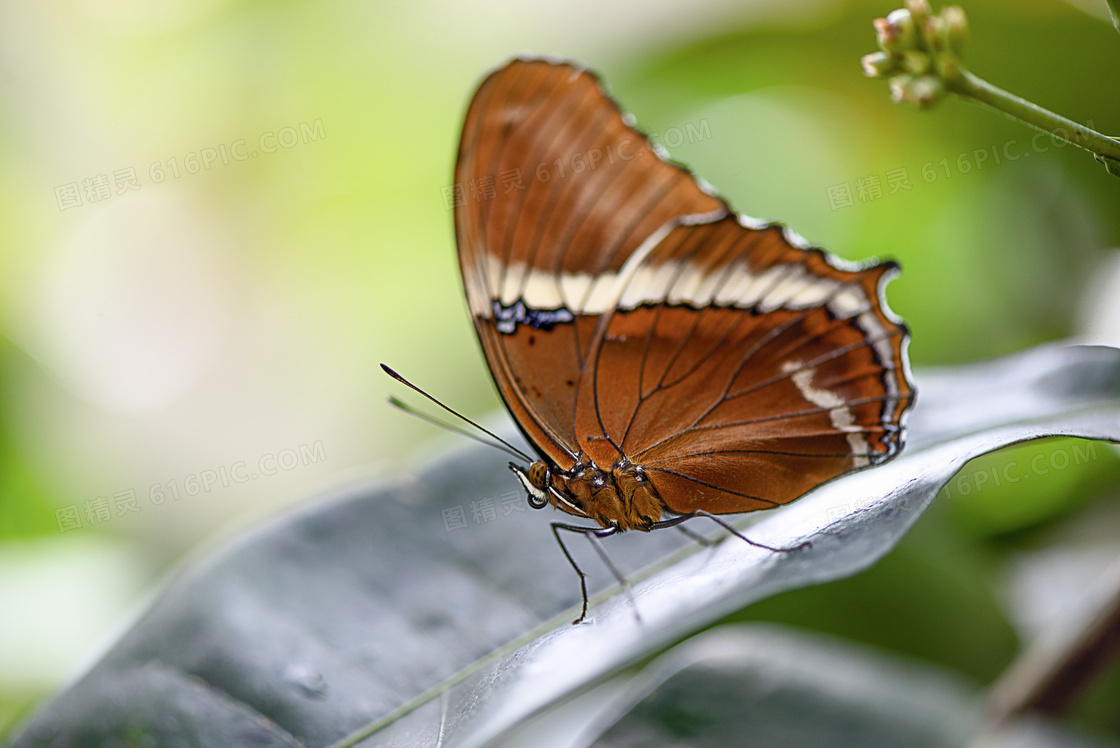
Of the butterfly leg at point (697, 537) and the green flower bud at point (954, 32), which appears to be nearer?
the green flower bud at point (954, 32)

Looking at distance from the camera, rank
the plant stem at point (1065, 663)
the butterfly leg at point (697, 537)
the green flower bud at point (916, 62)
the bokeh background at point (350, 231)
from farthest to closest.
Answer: the bokeh background at point (350, 231) → the butterfly leg at point (697, 537) → the plant stem at point (1065, 663) → the green flower bud at point (916, 62)

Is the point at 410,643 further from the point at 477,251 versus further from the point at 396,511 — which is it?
the point at 477,251

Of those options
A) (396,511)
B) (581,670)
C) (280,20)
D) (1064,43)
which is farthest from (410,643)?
(280,20)

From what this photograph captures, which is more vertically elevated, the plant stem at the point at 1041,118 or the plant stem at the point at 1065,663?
the plant stem at the point at 1041,118

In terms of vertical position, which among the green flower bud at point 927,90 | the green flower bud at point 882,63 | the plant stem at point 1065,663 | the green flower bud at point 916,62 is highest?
the green flower bud at point 882,63

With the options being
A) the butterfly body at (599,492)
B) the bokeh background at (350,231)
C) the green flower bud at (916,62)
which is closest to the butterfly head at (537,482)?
the butterfly body at (599,492)

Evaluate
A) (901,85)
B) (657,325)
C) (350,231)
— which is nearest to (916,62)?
(901,85)

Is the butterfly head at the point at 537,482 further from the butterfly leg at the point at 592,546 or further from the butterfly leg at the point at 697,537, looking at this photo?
the butterfly leg at the point at 697,537

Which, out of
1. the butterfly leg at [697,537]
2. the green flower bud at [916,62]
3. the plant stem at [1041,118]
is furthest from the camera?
the butterfly leg at [697,537]
